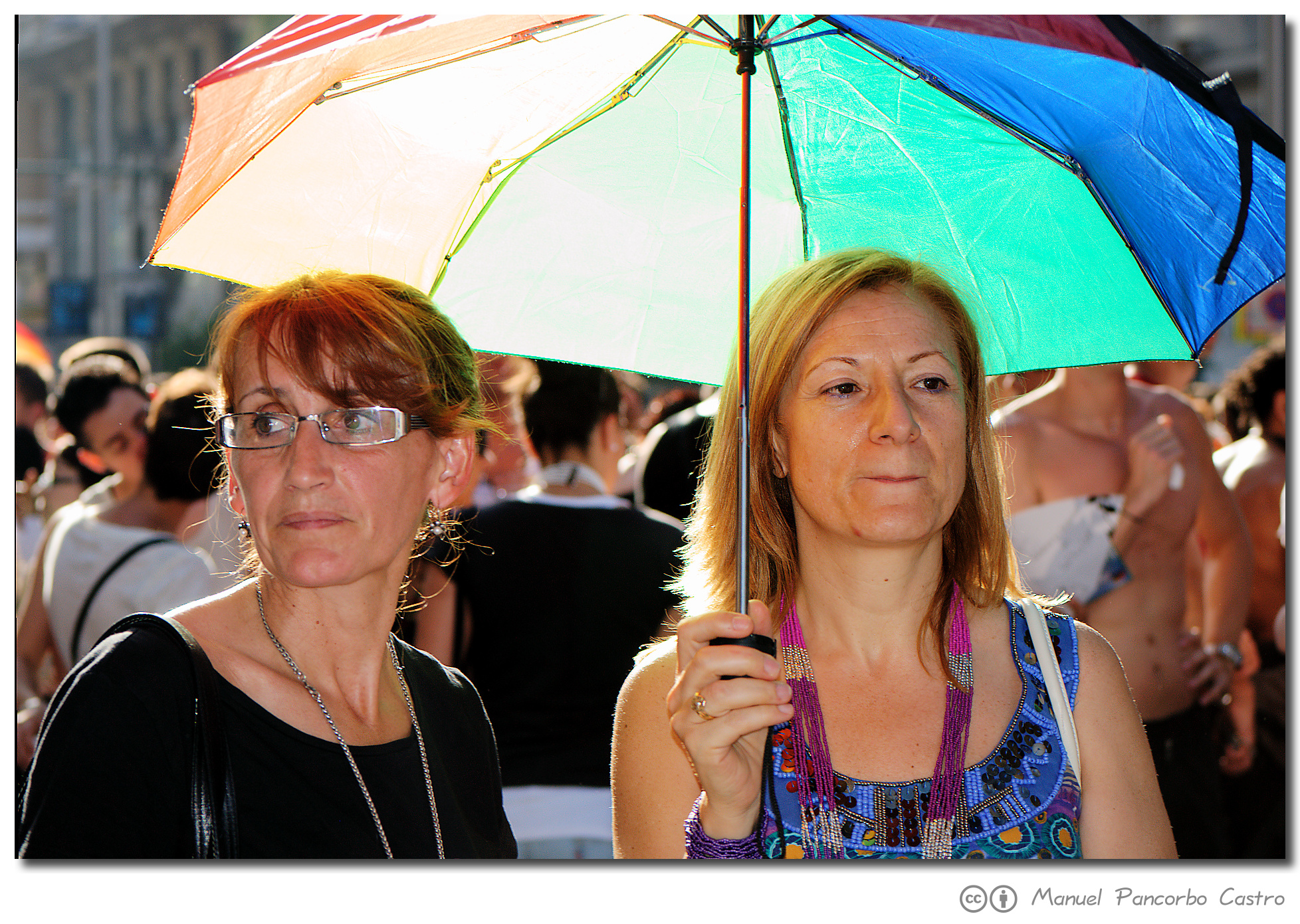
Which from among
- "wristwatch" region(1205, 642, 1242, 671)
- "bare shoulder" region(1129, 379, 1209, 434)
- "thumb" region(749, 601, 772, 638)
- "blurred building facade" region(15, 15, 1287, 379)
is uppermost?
"blurred building facade" region(15, 15, 1287, 379)

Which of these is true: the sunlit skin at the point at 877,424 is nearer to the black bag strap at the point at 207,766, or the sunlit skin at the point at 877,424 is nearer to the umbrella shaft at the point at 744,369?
the umbrella shaft at the point at 744,369

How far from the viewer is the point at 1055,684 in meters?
1.72

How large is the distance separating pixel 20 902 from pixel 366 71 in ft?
5.30

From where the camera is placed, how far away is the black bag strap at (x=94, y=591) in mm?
2760

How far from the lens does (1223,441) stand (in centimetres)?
609

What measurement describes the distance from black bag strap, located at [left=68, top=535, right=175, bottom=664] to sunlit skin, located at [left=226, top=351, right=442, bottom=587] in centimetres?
128

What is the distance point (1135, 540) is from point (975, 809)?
6.49ft

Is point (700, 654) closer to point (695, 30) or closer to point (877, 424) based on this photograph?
point (877, 424)

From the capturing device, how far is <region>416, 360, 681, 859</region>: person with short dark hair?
2.97m

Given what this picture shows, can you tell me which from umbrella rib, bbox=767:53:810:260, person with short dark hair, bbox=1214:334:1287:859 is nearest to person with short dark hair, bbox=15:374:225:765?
umbrella rib, bbox=767:53:810:260

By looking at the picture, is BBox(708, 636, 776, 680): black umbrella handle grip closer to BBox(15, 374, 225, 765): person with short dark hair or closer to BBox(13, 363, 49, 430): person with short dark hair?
BBox(15, 374, 225, 765): person with short dark hair

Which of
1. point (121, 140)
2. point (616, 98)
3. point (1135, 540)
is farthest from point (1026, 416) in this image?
point (121, 140)

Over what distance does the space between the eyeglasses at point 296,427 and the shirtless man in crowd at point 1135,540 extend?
2.12 metres

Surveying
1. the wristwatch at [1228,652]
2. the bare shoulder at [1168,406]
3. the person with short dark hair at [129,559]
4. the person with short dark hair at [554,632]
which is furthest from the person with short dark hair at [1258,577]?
the person with short dark hair at [129,559]
